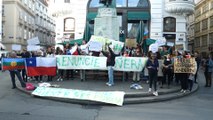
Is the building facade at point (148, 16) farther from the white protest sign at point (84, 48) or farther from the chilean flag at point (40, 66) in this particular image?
the chilean flag at point (40, 66)

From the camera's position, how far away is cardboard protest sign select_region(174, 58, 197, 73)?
14.3 metres

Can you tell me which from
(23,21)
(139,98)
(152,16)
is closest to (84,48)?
(139,98)

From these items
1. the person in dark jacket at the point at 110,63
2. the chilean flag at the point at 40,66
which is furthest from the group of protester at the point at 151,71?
the chilean flag at the point at 40,66

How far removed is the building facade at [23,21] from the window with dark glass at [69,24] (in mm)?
23518

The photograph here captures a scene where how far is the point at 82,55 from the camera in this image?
16.1 meters

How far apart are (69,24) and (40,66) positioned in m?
19.7

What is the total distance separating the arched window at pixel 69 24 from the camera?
114 feet

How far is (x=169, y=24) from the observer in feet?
108

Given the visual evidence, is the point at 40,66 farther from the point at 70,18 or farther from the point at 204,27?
the point at 204,27

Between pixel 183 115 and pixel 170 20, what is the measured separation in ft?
78.6

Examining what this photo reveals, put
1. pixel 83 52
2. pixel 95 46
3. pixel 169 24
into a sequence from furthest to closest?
pixel 169 24 → pixel 83 52 → pixel 95 46

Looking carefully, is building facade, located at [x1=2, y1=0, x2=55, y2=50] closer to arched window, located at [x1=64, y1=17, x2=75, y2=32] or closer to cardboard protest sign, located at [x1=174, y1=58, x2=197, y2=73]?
arched window, located at [x1=64, y1=17, x2=75, y2=32]

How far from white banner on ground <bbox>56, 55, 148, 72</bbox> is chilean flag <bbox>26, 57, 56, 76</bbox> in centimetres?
43

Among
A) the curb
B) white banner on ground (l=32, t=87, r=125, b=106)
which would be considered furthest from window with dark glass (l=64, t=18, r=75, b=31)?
white banner on ground (l=32, t=87, r=125, b=106)
